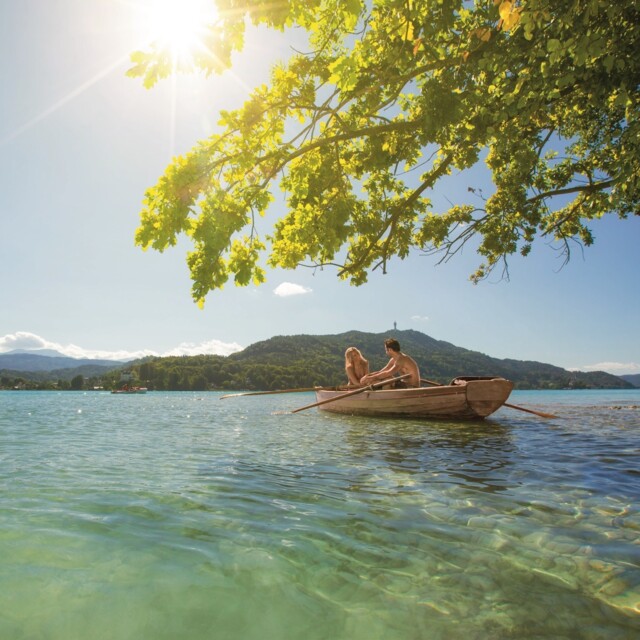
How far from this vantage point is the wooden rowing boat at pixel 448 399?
44.4 feet

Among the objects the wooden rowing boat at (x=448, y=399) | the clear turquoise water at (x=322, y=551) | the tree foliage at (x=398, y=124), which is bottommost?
the clear turquoise water at (x=322, y=551)

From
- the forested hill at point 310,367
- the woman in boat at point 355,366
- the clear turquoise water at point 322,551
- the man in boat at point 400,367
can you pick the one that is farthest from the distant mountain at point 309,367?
the clear turquoise water at point 322,551

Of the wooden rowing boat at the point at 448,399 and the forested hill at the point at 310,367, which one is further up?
the forested hill at the point at 310,367

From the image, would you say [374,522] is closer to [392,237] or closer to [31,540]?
[31,540]

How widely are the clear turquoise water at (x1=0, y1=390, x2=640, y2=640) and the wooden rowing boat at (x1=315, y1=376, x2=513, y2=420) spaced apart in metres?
6.51

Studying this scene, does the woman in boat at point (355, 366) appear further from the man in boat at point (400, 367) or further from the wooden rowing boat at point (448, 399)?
the wooden rowing boat at point (448, 399)

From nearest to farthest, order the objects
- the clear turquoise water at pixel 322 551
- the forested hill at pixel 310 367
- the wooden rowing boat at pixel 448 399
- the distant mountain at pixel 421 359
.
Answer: the clear turquoise water at pixel 322 551 < the wooden rowing boat at pixel 448 399 < the forested hill at pixel 310 367 < the distant mountain at pixel 421 359

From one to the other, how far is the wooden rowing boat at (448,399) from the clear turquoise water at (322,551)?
6507 mm

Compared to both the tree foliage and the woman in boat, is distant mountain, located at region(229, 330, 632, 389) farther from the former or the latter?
the tree foliage

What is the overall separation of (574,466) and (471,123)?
7.06 meters

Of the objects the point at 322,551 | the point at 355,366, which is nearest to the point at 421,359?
the point at 355,366

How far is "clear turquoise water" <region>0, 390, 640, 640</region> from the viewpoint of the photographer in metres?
2.45

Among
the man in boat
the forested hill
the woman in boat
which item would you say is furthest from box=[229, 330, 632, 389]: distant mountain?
the man in boat

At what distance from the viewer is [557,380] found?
155 m
